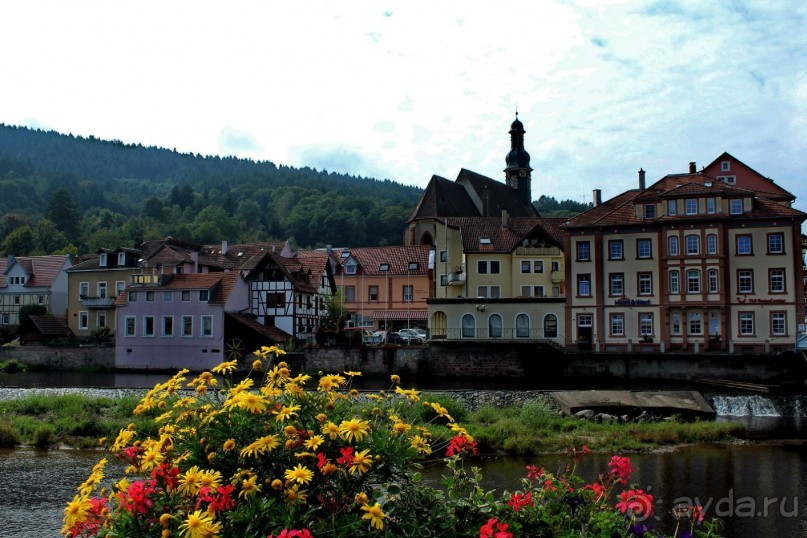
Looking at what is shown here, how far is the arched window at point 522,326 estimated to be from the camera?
53.4m

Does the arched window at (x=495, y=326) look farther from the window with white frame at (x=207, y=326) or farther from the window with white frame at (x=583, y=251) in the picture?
the window with white frame at (x=207, y=326)

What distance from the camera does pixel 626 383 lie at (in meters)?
47.2

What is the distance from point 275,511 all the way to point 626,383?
148ft

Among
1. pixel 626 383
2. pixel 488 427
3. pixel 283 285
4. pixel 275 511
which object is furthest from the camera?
pixel 283 285

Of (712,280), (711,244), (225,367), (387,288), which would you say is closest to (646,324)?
(712,280)

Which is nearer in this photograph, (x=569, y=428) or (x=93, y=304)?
(x=569, y=428)

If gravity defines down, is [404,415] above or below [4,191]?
below

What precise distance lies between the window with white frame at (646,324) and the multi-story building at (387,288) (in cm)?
2417

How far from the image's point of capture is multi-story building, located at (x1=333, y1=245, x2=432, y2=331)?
72.2 m

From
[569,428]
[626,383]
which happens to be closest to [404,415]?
[569,428]

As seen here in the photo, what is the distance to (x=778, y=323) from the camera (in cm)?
4931

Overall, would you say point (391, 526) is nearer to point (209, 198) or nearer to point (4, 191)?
point (209, 198)

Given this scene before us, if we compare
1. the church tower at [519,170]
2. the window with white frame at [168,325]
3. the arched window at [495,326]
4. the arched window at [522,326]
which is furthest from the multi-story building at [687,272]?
the church tower at [519,170]

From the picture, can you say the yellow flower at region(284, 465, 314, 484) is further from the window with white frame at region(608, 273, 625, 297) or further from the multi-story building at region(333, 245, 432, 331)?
the multi-story building at region(333, 245, 432, 331)
